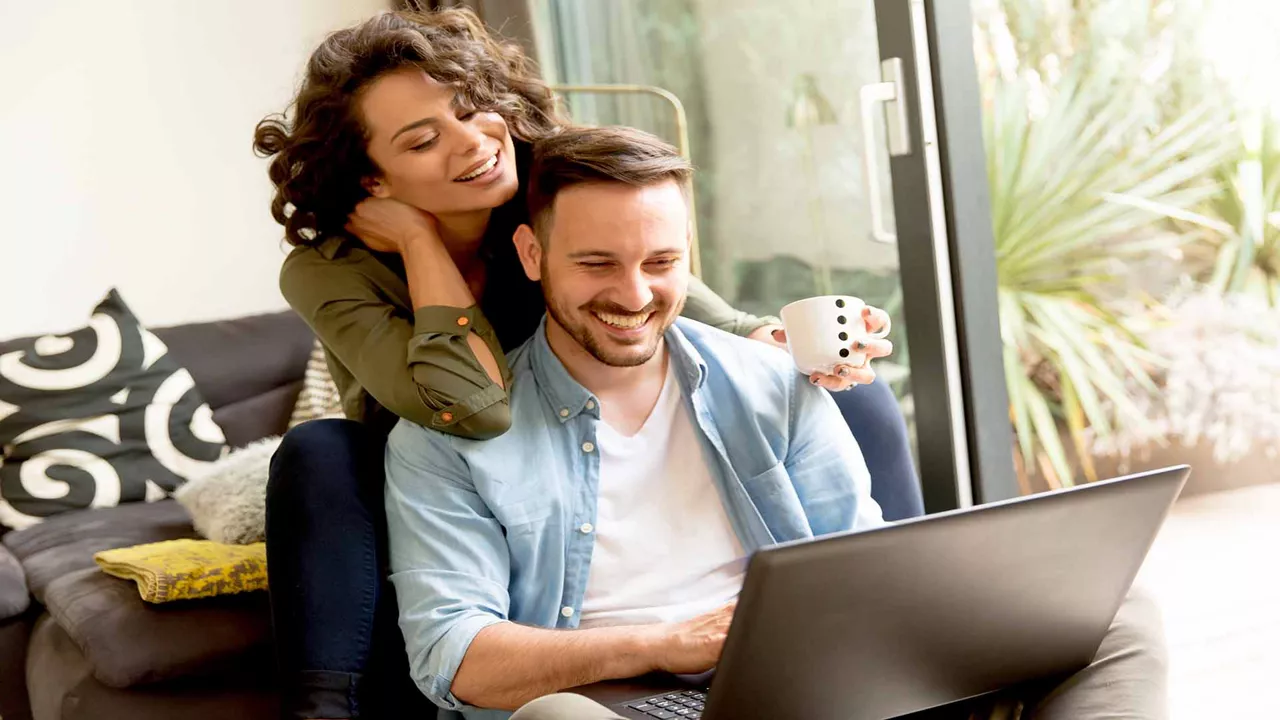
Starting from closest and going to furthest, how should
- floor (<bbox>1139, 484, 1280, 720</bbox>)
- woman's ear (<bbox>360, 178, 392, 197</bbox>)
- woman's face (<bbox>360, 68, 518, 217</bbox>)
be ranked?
woman's face (<bbox>360, 68, 518, 217</bbox>) → woman's ear (<bbox>360, 178, 392, 197</bbox>) → floor (<bbox>1139, 484, 1280, 720</bbox>)

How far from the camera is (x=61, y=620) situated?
2.19 m

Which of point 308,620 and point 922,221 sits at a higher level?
point 922,221

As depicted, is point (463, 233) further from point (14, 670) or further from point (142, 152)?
point (142, 152)

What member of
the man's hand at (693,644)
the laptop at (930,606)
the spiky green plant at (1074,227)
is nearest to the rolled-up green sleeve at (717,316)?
the man's hand at (693,644)

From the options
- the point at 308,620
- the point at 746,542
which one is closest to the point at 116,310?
the point at 308,620

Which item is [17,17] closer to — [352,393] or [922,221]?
[352,393]

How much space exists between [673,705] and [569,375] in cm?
50

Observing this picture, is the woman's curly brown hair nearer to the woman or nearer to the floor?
the woman

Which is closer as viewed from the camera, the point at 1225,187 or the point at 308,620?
the point at 308,620

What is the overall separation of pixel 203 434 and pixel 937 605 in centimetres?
249

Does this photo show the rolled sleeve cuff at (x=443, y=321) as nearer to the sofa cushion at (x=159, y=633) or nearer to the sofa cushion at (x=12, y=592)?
the sofa cushion at (x=159, y=633)

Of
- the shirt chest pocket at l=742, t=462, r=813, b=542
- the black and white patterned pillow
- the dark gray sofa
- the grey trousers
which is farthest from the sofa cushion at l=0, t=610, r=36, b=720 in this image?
the grey trousers

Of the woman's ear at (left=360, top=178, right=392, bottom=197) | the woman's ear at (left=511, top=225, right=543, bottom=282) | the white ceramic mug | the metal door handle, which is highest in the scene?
the metal door handle

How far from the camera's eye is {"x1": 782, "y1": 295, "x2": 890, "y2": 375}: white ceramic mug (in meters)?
1.50
